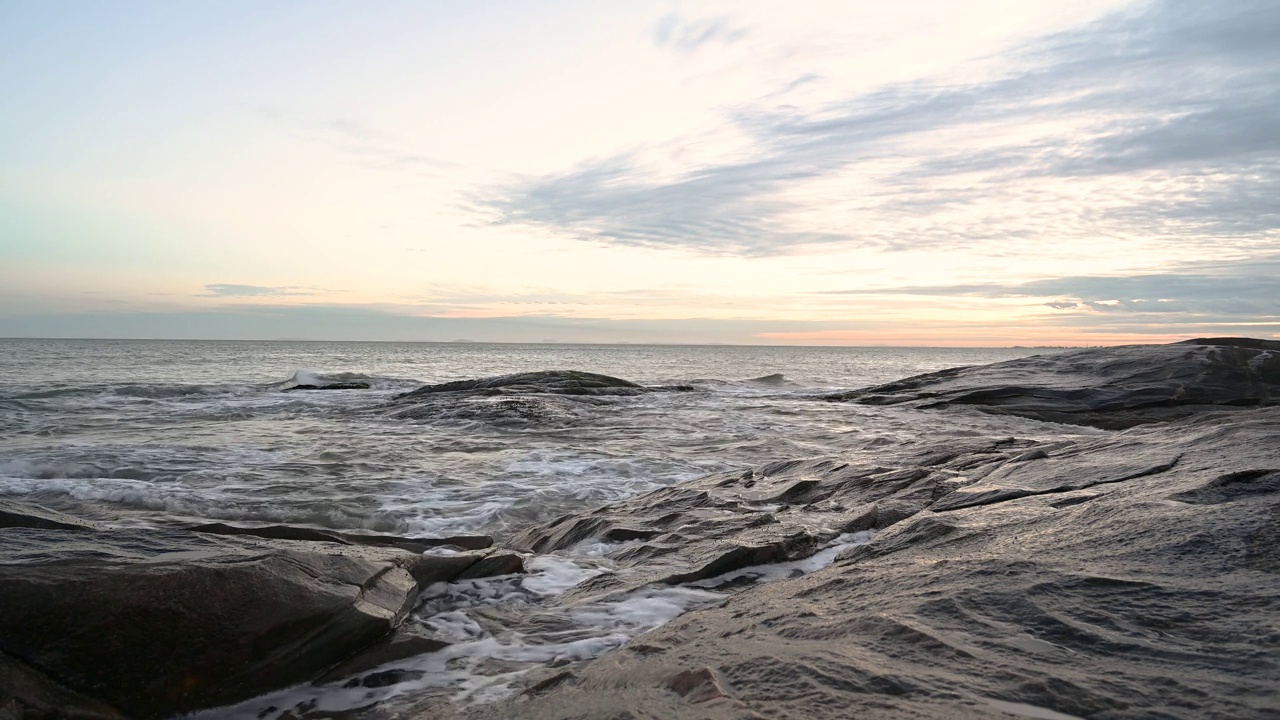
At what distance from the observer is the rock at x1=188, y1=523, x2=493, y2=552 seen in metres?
5.06

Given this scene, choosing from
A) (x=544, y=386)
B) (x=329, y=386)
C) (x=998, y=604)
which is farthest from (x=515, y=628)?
(x=329, y=386)

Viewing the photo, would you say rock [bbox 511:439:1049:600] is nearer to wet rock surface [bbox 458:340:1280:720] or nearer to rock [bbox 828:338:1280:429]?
wet rock surface [bbox 458:340:1280:720]

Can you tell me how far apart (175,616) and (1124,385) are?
57.2 ft

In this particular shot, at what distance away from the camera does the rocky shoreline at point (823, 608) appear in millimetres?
2109

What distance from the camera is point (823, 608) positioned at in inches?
118

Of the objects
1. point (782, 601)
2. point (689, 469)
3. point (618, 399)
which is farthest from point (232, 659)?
point (618, 399)

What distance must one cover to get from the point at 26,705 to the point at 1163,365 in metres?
19.2

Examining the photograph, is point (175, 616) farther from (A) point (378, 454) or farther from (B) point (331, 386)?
(B) point (331, 386)

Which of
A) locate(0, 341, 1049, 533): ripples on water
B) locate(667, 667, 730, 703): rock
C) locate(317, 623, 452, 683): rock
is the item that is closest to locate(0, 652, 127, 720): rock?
locate(317, 623, 452, 683): rock

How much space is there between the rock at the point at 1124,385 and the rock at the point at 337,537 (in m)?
12.4

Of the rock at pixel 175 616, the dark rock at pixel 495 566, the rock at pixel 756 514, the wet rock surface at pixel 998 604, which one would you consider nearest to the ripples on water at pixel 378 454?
the rock at pixel 756 514

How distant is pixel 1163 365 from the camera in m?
16.0

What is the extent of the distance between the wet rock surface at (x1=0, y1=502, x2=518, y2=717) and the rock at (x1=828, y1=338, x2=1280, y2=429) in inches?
548

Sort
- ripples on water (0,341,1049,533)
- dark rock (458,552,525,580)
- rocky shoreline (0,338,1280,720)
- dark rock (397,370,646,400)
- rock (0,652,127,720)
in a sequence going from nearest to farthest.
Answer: rocky shoreline (0,338,1280,720) → rock (0,652,127,720) → dark rock (458,552,525,580) → ripples on water (0,341,1049,533) → dark rock (397,370,646,400)
